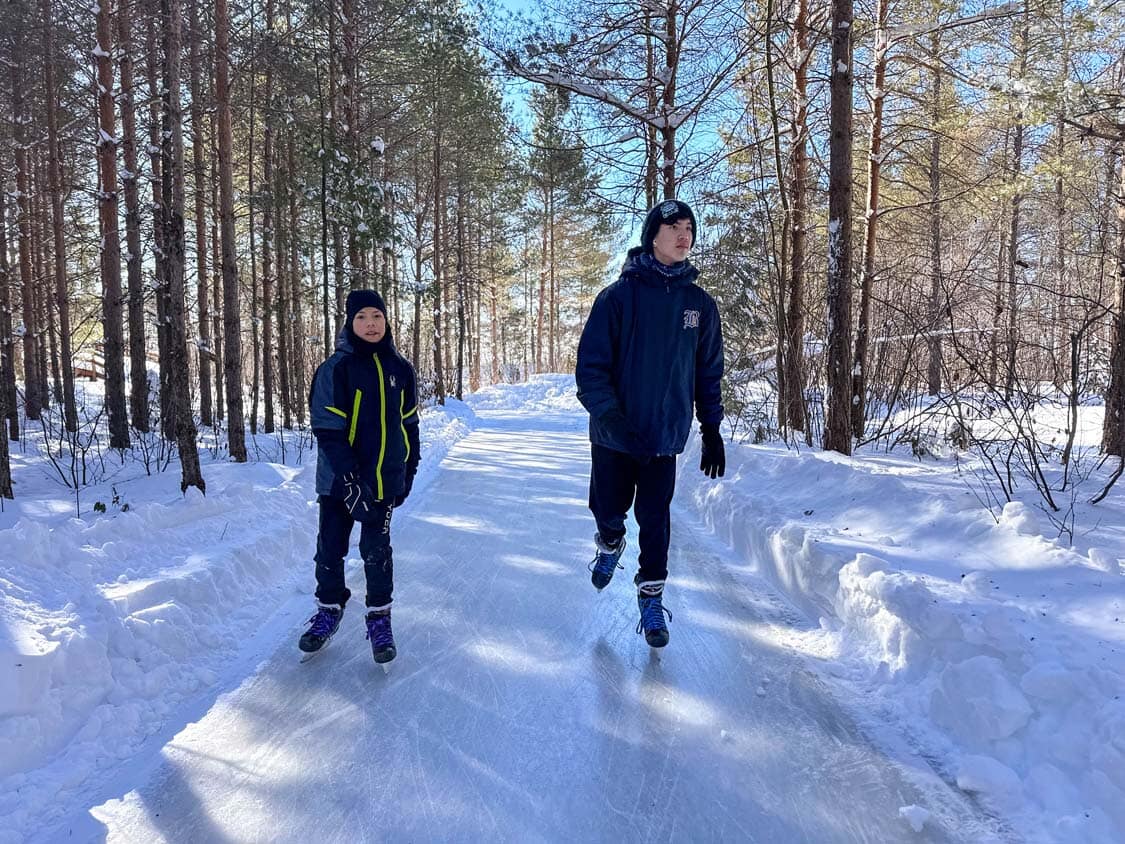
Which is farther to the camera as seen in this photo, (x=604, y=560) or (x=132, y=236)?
(x=132, y=236)

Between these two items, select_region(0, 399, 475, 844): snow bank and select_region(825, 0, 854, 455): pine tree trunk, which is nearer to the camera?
select_region(0, 399, 475, 844): snow bank

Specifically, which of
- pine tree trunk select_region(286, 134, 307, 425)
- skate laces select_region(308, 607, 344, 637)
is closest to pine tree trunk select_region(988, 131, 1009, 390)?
skate laces select_region(308, 607, 344, 637)

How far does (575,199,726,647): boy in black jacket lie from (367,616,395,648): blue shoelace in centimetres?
132

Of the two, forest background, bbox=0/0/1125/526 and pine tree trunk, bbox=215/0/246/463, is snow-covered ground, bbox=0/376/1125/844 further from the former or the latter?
pine tree trunk, bbox=215/0/246/463

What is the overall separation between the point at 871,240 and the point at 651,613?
364 inches

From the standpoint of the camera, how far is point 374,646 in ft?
10.8

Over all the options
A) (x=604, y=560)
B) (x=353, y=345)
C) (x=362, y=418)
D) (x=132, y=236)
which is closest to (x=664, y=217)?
(x=353, y=345)

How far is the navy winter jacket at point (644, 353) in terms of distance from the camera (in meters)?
3.24

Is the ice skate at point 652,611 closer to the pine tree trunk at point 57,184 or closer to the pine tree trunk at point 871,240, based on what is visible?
the pine tree trunk at point 871,240

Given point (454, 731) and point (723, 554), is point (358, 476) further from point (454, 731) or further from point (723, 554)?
point (723, 554)

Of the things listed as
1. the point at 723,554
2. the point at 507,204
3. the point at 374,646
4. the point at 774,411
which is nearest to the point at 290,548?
→ the point at 374,646

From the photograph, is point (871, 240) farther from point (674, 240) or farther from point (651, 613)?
point (651, 613)

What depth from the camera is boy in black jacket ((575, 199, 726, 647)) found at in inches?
127

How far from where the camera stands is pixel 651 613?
346 cm
